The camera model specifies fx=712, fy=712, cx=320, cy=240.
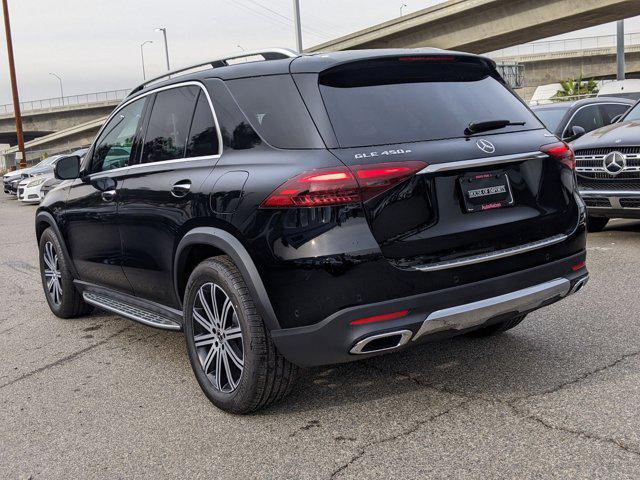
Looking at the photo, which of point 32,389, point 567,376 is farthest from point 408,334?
point 32,389

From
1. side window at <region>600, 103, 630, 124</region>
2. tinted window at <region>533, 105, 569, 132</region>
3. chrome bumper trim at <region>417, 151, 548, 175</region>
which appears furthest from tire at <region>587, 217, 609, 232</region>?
chrome bumper trim at <region>417, 151, 548, 175</region>

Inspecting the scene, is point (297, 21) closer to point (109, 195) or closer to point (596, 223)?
point (596, 223)

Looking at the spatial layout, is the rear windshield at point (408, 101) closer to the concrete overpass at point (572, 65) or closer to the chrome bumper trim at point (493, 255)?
the chrome bumper trim at point (493, 255)

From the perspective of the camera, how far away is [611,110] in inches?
433

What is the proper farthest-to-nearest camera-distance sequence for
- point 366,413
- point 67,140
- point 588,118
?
point 67,140 < point 588,118 < point 366,413

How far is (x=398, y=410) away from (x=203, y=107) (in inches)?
77.4

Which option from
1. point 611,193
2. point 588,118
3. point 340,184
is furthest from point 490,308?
point 588,118

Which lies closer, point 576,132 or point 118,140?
point 118,140

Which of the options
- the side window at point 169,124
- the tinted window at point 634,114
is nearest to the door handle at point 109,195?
the side window at point 169,124

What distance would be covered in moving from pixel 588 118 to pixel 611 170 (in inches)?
124

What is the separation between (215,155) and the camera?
12.5 ft

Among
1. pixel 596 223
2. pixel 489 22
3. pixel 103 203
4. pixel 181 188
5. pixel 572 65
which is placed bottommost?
pixel 596 223

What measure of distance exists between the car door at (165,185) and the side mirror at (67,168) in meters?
0.96

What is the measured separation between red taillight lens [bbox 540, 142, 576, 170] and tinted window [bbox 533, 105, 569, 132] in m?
6.55
